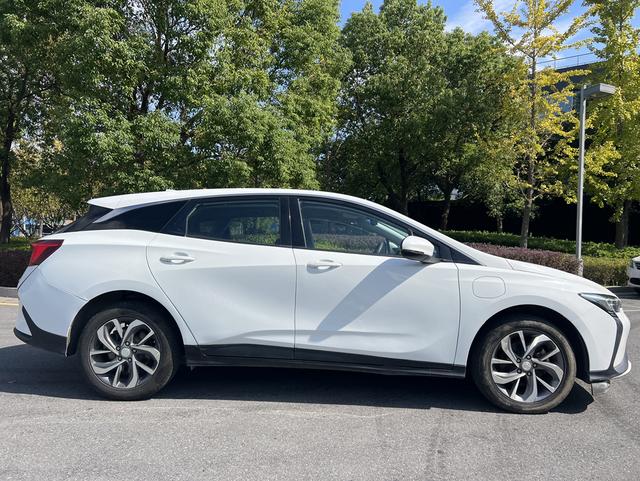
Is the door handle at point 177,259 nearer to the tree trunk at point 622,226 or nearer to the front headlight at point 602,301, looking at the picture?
the front headlight at point 602,301

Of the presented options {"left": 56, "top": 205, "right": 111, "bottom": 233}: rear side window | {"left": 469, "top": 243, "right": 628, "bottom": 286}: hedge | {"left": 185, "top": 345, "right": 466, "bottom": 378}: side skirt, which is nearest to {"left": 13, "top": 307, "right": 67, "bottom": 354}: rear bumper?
{"left": 56, "top": 205, "right": 111, "bottom": 233}: rear side window

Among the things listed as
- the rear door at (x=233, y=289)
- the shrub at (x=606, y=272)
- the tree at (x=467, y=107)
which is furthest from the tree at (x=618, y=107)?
the rear door at (x=233, y=289)

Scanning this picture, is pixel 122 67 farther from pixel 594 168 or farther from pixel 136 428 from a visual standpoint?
pixel 594 168

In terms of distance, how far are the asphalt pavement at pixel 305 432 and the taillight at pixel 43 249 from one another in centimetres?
115

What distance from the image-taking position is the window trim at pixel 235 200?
14.3 feet

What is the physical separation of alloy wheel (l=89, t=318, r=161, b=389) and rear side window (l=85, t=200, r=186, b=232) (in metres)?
0.78

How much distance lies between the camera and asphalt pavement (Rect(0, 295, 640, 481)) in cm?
325

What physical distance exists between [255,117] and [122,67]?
3.10 metres

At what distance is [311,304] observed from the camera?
4.19 meters

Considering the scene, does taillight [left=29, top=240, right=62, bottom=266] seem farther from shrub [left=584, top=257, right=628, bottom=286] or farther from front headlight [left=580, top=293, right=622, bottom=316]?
shrub [left=584, top=257, right=628, bottom=286]

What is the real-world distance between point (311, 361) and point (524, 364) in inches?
65.1

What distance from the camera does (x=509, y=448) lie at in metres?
3.57

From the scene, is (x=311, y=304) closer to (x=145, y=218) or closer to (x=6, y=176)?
(x=145, y=218)

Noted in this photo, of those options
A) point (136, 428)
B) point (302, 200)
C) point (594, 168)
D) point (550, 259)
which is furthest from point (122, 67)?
point (594, 168)
